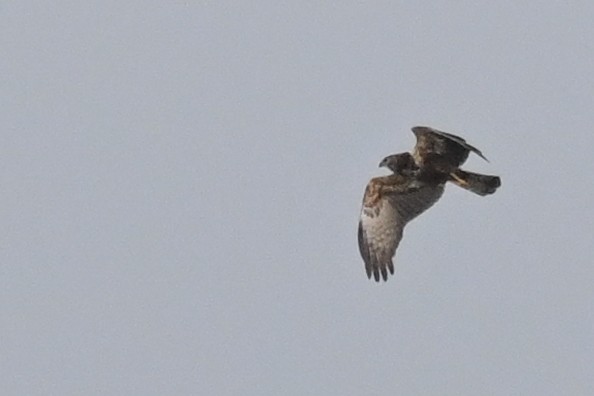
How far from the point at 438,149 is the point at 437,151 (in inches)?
1.5

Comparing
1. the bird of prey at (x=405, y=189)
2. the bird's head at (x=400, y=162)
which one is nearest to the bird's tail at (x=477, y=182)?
the bird of prey at (x=405, y=189)

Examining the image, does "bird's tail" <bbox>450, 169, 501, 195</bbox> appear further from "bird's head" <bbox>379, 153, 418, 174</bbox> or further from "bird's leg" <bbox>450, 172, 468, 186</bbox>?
"bird's head" <bbox>379, 153, 418, 174</bbox>

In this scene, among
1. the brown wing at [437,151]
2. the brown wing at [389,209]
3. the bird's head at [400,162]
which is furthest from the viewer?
the brown wing at [389,209]

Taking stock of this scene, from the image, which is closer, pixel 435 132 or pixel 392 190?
pixel 435 132

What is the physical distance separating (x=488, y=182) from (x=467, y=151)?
1.30ft

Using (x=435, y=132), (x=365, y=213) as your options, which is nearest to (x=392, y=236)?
(x=365, y=213)

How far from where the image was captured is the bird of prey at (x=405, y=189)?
16891 millimetres

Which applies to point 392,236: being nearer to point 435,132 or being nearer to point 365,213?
point 365,213

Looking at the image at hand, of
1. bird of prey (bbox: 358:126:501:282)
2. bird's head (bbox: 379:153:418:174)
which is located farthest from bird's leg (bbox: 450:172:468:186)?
bird's head (bbox: 379:153:418:174)

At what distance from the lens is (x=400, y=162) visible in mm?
17234

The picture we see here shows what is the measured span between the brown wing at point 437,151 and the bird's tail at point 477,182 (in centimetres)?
11

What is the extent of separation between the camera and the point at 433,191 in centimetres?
1753

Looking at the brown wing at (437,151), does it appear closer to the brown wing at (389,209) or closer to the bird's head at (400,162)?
the bird's head at (400,162)

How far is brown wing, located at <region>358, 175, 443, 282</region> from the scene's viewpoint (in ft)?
57.3
